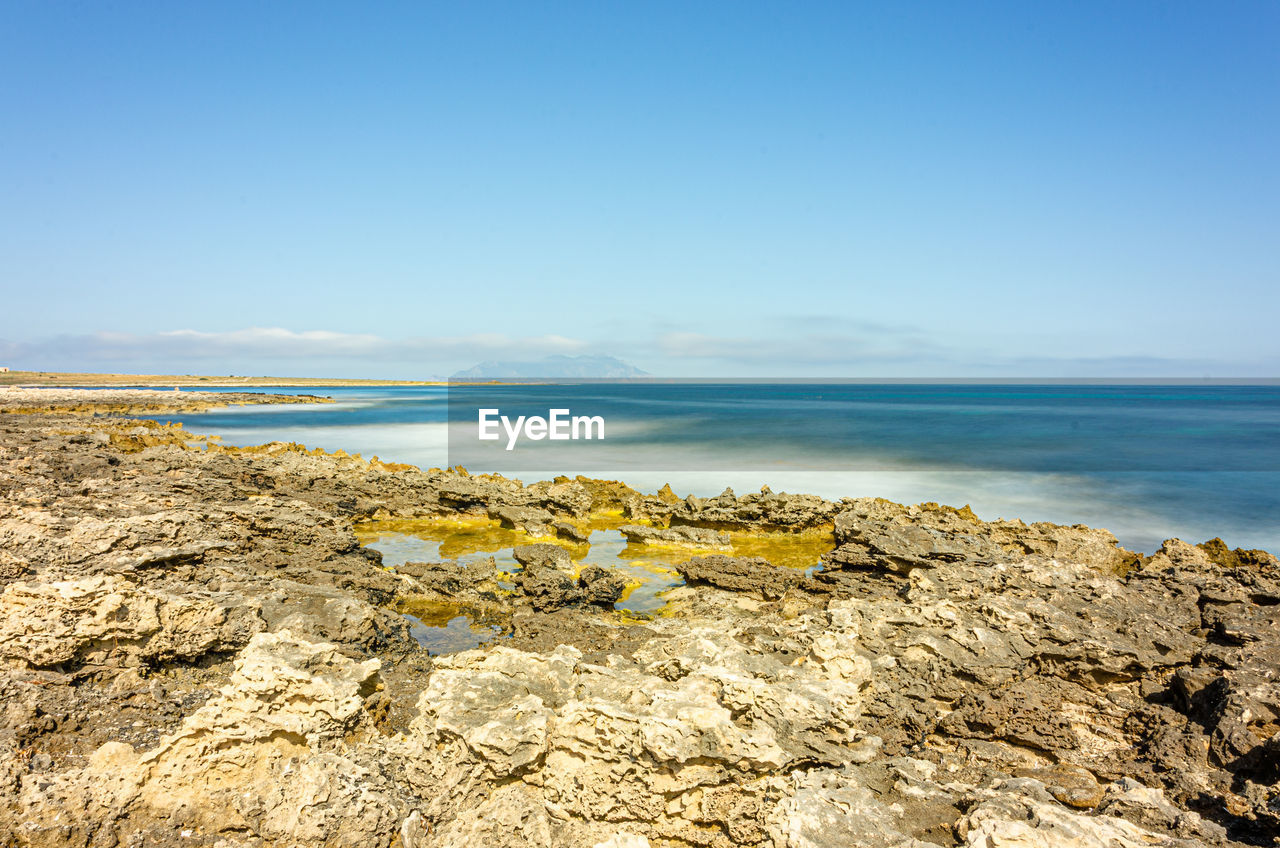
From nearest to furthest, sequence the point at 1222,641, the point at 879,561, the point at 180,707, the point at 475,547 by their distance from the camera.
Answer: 1. the point at 180,707
2. the point at 1222,641
3. the point at 879,561
4. the point at 475,547

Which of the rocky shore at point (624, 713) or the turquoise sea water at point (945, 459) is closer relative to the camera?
the rocky shore at point (624, 713)

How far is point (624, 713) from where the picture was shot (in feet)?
12.8

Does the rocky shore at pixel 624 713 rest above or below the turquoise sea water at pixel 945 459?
above

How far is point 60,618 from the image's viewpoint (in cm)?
461

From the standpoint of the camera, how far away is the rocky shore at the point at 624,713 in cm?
361

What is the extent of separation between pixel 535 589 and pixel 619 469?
16.9 metres

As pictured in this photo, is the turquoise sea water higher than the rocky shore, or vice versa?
the rocky shore

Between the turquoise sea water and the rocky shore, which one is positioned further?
the turquoise sea water

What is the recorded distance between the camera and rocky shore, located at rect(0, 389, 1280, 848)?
142 inches

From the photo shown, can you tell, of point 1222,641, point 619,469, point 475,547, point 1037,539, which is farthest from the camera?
point 619,469

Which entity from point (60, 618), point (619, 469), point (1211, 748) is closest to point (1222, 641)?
point (1211, 748)

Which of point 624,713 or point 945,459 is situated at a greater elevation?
point 624,713

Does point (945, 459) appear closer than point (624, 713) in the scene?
No

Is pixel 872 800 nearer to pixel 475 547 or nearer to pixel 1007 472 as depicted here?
pixel 475 547
